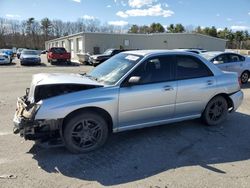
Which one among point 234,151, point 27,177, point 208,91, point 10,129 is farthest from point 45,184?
point 208,91

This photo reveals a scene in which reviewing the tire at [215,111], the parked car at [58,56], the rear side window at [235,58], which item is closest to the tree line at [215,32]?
the parked car at [58,56]

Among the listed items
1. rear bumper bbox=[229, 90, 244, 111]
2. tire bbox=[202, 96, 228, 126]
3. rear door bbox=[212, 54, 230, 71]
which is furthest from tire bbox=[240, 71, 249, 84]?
tire bbox=[202, 96, 228, 126]

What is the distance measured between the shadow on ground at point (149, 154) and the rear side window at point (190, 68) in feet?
3.73

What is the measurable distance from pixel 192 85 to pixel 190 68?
0.36m

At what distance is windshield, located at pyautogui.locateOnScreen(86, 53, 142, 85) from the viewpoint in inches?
186

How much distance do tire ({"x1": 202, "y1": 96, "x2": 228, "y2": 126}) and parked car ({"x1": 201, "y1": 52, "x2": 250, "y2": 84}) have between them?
6.14 metres

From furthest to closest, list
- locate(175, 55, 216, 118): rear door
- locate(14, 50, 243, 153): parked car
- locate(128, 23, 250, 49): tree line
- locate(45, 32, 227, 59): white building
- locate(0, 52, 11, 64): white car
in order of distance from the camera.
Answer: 1. locate(128, 23, 250, 49): tree line
2. locate(45, 32, 227, 59): white building
3. locate(0, 52, 11, 64): white car
4. locate(175, 55, 216, 118): rear door
5. locate(14, 50, 243, 153): parked car

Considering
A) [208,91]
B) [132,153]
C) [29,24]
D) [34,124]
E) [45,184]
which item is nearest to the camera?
[45,184]

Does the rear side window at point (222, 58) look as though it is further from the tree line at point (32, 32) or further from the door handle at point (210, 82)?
the tree line at point (32, 32)

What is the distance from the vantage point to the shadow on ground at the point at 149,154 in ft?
12.6

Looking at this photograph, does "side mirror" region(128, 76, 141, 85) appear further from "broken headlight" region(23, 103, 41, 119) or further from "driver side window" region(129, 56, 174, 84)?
"broken headlight" region(23, 103, 41, 119)

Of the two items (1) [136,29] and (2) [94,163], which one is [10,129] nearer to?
(2) [94,163]

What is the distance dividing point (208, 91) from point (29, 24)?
101 meters

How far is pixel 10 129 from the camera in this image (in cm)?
555
